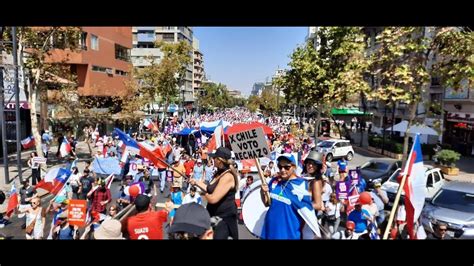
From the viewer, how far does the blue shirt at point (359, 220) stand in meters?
6.79

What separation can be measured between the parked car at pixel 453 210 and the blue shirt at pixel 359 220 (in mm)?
2223

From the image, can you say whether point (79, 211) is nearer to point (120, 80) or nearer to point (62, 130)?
point (62, 130)

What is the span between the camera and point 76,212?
23.6 feet

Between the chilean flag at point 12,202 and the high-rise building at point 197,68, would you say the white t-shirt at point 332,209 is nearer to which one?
the chilean flag at point 12,202

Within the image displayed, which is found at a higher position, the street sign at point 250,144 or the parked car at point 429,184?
the street sign at point 250,144

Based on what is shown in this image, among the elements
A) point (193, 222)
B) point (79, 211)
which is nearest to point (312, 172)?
point (193, 222)

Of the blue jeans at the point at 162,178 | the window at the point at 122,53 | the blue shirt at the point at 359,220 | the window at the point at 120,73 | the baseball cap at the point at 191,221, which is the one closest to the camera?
the baseball cap at the point at 191,221

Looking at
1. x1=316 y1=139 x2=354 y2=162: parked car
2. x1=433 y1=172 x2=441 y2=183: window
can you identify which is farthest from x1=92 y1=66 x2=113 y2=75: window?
x1=433 y1=172 x2=441 y2=183: window

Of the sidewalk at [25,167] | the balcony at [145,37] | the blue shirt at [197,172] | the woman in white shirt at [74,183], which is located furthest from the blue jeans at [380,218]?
the balcony at [145,37]

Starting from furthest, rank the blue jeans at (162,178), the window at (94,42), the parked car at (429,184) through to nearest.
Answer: the window at (94,42) < the blue jeans at (162,178) < the parked car at (429,184)

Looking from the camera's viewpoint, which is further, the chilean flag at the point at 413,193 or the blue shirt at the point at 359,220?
the blue shirt at the point at 359,220
